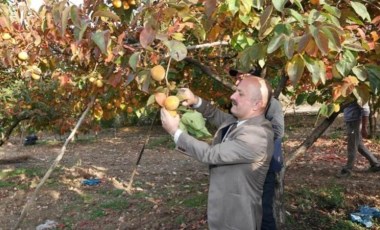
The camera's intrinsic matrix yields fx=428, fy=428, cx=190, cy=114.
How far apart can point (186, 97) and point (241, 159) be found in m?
0.40

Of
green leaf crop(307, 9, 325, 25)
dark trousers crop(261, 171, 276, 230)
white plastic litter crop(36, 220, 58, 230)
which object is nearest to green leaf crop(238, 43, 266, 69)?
green leaf crop(307, 9, 325, 25)

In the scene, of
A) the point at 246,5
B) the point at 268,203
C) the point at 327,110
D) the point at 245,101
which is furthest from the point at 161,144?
the point at 246,5

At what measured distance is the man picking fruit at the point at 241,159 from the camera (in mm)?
2039

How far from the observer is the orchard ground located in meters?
4.43

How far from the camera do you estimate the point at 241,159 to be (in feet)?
6.75

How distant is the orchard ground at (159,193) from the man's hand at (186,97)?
6.57 feet

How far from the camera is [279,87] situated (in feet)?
10.7

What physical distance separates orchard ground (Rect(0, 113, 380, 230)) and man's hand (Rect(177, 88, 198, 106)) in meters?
2.00

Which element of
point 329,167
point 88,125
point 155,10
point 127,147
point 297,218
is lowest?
point 127,147

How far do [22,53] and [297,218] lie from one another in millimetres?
2958

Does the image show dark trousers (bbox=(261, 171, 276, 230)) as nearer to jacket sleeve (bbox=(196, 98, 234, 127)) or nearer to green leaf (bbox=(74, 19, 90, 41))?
jacket sleeve (bbox=(196, 98, 234, 127))

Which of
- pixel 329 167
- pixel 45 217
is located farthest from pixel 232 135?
pixel 329 167

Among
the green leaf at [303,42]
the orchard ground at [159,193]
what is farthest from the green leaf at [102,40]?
the orchard ground at [159,193]

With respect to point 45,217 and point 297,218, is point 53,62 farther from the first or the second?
point 45,217
